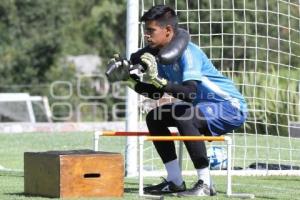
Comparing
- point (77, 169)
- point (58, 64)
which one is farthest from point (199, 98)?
point (58, 64)

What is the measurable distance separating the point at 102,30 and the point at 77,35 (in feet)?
8.47

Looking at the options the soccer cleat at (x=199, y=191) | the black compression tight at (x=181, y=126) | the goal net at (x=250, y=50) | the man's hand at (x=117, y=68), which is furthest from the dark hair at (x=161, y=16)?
the goal net at (x=250, y=50)

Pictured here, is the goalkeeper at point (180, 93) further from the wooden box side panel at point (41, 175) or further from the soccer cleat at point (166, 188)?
the wooden box side panel at point (41, 175)

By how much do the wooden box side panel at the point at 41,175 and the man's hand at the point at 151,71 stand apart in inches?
37.4

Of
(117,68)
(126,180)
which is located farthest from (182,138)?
(126,180)

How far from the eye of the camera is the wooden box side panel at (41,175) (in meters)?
7.50

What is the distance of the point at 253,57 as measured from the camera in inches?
491

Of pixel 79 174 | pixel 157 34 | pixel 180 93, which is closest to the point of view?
pixel 79 174

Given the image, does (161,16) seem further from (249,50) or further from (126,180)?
(249,50)

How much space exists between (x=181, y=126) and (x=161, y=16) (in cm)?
91

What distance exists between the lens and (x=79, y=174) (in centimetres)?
750

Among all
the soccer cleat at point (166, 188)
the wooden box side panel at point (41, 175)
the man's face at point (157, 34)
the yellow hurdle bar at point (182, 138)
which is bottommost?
the soccer cleat at point (166, 188)

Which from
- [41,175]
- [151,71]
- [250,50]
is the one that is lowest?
[41,175]

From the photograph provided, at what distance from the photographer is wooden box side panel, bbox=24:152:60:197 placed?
750 cm
